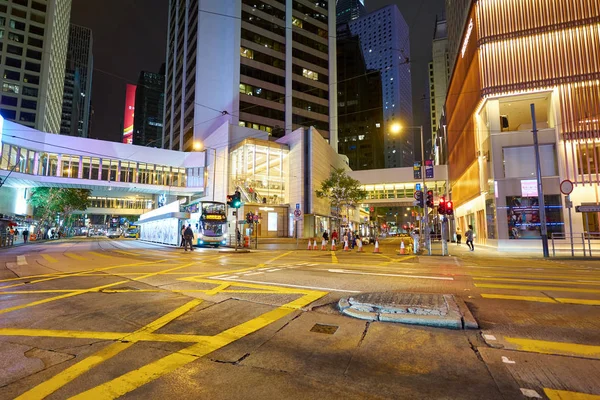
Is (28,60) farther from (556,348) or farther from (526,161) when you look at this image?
(556,348)

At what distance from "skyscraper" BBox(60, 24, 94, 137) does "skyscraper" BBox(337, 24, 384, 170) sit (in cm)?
11722

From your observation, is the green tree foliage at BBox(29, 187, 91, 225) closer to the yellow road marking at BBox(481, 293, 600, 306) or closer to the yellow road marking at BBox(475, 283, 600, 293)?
the yellow road marking at BBox(475, 283, 600, 293)

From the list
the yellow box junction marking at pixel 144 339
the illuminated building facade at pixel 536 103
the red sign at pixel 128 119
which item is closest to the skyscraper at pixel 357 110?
the red sign at pixel 128 119

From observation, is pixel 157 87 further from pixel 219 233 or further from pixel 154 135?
pixel 219 233

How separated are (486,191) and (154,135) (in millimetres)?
196327

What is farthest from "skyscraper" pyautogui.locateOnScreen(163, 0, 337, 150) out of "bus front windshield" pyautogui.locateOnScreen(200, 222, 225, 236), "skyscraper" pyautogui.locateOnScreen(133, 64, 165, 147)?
"skyscraper" pyautogui.locateOnScreen(133, 64, 165, 147)

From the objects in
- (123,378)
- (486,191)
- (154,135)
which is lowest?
(123,378)

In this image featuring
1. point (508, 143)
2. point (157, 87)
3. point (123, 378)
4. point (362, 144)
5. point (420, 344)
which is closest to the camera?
point (123, 378)

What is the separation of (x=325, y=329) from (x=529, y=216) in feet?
82.9

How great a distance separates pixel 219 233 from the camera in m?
28.8

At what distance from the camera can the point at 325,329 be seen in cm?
490

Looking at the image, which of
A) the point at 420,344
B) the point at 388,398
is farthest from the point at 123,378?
the point at 420,344

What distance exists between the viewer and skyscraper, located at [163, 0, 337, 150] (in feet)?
194

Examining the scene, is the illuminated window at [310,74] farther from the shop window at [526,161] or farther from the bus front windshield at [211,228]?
the shop window at [526,161]
